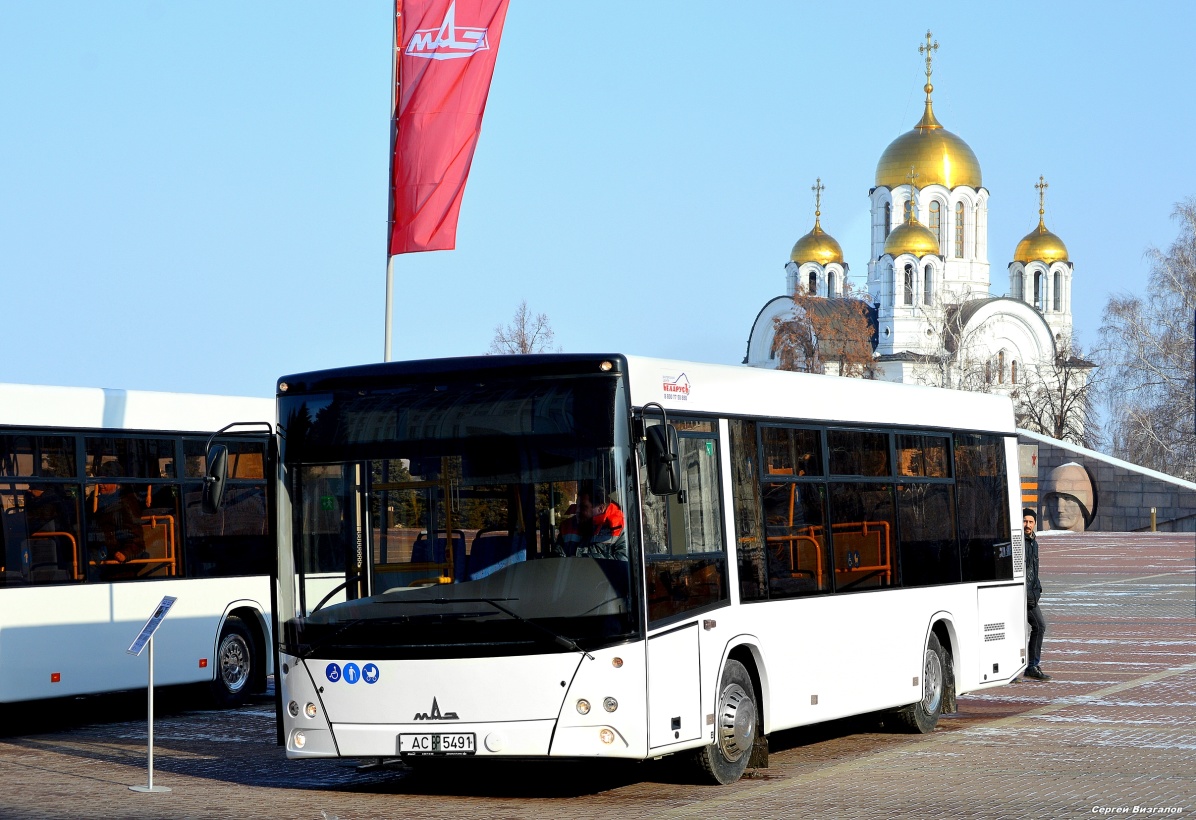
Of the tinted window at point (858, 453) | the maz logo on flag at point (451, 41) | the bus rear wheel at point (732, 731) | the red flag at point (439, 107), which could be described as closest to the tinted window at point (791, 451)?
the tinted window at point (858, 453)

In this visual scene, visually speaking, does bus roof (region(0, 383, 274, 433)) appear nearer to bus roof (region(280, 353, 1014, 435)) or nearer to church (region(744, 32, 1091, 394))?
bus roof (region(280, 353, 1014, 435))

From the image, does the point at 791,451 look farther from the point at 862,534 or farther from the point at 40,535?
the point at 40,535

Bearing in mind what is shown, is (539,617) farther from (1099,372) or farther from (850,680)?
(1099,372)

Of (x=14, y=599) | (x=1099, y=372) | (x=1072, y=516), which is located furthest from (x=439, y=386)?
(x=1099, y=372)

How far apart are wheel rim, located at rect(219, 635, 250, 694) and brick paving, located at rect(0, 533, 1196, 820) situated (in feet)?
0.92

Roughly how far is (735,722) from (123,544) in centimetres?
563

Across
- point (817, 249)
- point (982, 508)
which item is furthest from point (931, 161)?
point (982, 508)

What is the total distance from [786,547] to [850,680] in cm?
123

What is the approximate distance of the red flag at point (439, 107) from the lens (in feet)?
54.7

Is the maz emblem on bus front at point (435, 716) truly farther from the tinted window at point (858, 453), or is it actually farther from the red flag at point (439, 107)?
the red flag at point (439, 107)

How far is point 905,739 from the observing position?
12.4 m

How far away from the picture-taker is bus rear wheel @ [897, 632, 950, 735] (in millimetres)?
12594

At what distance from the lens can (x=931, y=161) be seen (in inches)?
3949

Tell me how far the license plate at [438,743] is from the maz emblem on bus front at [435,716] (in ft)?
0.25
